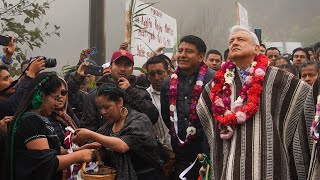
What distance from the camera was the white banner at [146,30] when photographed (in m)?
7.31

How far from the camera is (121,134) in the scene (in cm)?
399

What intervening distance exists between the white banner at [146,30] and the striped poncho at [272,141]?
3838 mm

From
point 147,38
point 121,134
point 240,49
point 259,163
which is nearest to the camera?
point 259,163

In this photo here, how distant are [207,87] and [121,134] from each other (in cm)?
81

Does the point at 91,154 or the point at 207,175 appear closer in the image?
the point at 91,154

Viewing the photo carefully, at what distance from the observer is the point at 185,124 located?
4422 mm

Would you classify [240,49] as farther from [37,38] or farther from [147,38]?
[147,38]

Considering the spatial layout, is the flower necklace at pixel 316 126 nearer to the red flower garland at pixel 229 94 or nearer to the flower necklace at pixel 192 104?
the red flower garland at pixel 229 94

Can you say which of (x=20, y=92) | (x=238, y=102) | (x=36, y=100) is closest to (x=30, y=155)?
(x=36, y=100)

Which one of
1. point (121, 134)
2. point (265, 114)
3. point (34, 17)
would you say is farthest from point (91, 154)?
point (34, 17)

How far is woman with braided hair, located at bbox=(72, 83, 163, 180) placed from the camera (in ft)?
12.7

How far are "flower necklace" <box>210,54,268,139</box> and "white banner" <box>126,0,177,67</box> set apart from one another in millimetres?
3533

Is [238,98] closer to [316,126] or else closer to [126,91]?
[316,126]

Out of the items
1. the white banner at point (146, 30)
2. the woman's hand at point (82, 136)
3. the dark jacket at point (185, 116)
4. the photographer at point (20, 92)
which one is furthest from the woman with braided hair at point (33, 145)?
the white banner at point (146, 30)
